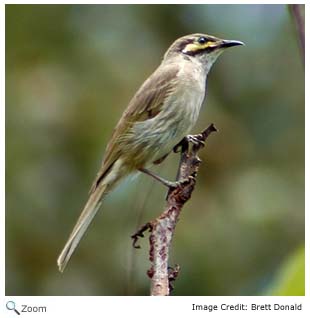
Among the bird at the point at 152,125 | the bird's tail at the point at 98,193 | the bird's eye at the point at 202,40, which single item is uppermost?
the bird's eye at the point at 202,40

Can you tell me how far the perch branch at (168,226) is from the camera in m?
1.47

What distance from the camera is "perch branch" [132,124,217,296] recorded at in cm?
147

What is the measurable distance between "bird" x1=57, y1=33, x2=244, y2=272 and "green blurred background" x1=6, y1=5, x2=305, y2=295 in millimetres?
185

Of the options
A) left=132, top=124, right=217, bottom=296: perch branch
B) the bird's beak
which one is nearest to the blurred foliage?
left=132, top=124, right=217, bottom=296: perch branch

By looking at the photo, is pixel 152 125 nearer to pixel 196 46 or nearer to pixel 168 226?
pixel 196 46

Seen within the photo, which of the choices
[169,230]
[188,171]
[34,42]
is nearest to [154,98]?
[188,171]

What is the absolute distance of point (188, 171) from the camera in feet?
5.72

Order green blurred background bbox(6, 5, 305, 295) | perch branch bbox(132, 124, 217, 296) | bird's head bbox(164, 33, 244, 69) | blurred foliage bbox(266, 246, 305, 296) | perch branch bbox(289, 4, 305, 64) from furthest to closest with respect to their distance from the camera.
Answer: green blurred background bbox(6, 5, 305, 295) → bird's head bbox(164, 33, 244, 69) → perch branch bbox(132, 124, 217, 296) → blurred foliage bbox(266, 246, 305, 296) → perch branch bbox(289, 4, 305, 64)
